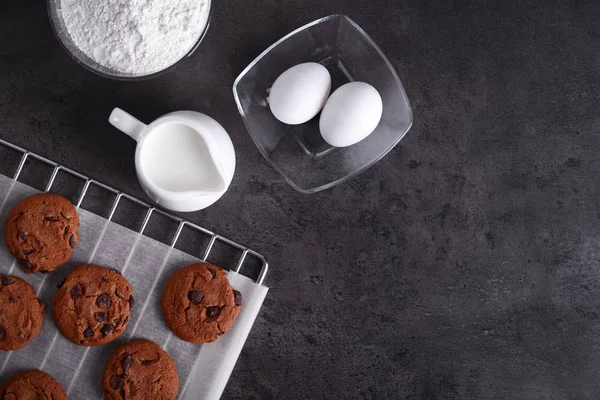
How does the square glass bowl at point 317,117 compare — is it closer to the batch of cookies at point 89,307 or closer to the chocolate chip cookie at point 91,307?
the batch of cookies at point 89,307

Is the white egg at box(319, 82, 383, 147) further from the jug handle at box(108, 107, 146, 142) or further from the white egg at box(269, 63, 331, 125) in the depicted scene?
the jug handle at box(108, 107, 146, 142)

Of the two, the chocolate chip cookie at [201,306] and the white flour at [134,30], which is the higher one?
the white flour at [134,30]

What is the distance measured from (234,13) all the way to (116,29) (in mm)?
287

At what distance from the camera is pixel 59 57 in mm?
1175

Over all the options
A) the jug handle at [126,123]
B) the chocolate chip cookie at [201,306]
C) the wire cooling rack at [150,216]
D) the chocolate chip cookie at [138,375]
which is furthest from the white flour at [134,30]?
the chocolate chip cookie at [138,375]

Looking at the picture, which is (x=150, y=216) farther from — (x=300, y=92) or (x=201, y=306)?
(x=300, y=92)

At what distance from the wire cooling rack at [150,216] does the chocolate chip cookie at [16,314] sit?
0.19 metres

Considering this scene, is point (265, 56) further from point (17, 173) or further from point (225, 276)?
point (17, 173)

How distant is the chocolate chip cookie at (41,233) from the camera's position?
1.10 metres

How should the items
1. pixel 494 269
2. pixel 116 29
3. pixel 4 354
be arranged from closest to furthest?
pixel 116 29 < pixel 4 354 < pixel 494 269

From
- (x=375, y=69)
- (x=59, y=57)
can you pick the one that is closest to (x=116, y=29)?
(x=59, y=57)

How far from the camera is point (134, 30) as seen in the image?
99cm

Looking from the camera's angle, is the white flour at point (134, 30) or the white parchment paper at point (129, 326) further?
the white parchment paper at point (129, 326)

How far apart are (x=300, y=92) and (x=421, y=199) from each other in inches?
14.1
